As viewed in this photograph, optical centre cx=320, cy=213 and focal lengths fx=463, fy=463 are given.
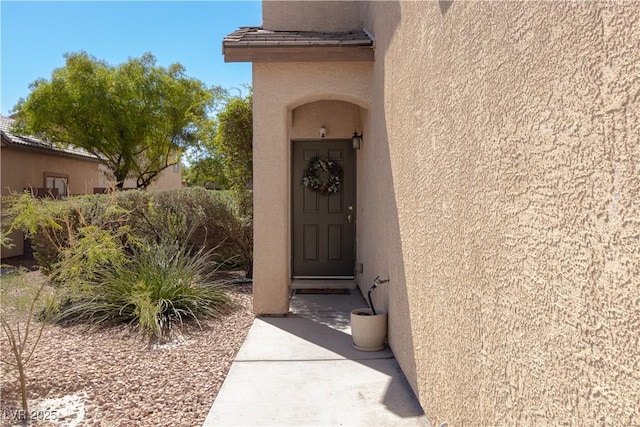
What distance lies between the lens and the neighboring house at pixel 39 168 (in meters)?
14.5

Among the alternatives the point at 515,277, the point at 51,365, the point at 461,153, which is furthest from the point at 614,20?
the point at 51,365

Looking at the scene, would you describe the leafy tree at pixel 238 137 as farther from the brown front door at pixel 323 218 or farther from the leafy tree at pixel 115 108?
the leafy tree at pixel 115 108

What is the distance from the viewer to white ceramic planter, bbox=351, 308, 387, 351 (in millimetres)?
5262

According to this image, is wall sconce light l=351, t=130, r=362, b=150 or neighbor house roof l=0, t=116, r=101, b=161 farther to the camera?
neighbor house roof l=0, t=116, r=101, b=161

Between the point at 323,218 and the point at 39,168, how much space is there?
12.6m

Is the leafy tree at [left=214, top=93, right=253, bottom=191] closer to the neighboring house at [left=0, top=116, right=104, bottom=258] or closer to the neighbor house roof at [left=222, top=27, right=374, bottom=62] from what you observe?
the neighbor house roof at [left=222, top=27, right=374, bottom=62]

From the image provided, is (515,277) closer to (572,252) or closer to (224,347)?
(572,252)

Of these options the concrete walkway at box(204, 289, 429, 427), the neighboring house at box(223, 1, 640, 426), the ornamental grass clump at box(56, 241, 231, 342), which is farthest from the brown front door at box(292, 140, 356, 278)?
the neighboring house at box(223, 1, 640, 426)

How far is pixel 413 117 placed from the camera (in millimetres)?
3998

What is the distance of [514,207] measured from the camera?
210 centimetres

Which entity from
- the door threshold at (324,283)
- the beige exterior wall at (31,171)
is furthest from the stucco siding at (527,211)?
the beige exterior wall at (31,171)

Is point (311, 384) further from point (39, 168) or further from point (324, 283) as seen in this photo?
point (39, 168)

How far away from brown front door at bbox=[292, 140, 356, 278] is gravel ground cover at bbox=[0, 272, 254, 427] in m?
3.41

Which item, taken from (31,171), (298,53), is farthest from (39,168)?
(298,53)
